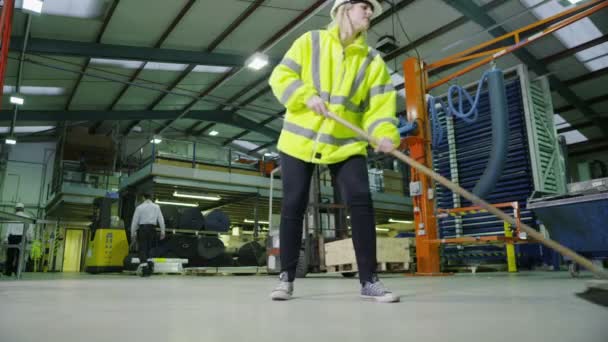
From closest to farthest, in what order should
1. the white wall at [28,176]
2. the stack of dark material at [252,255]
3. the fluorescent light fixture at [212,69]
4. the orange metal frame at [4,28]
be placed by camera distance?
the orange metal frame at [4,28] < the stack of dark material at [252,255] < the fluorescent light fixture at [212,69] < the white wall at [28,176]

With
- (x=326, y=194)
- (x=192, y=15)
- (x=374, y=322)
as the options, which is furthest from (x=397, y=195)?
(x=374, y=322)

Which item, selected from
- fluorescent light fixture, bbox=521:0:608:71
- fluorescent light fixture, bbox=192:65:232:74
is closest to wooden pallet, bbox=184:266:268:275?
fluorescent light fixture, bbox=192:65:232:74

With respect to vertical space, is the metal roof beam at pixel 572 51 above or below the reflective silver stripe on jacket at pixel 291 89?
above

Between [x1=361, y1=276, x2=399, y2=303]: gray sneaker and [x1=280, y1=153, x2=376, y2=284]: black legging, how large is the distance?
0.12 feet

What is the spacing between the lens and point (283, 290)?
2.18 m

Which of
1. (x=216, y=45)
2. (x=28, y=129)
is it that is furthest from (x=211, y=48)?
(x=28, y=129)

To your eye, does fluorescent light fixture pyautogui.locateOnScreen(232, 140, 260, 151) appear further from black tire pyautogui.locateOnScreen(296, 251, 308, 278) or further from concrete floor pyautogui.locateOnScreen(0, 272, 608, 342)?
concrete floor pyautogui.locateOnScreen(0, 272, 608, 342)

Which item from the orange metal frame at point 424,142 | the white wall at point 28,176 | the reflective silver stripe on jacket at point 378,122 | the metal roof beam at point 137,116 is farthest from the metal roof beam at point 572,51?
the white wall at point 28,176

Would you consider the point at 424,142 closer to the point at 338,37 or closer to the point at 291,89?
the point at 338,37

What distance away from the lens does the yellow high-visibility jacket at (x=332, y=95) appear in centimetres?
218

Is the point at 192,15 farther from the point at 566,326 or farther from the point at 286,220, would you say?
the point at 566,326

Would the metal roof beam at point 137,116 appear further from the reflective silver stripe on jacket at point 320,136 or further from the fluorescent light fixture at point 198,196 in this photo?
the reflective silver stripe on jacket at point 320,136

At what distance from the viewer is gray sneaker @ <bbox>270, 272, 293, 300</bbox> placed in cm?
214

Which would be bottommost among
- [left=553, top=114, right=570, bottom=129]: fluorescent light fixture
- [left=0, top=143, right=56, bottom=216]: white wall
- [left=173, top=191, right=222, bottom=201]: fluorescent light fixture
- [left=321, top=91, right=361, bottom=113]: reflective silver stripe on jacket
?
[left=321, top=91, right=361, bottom=113]: reflective silver stripe on jacket
